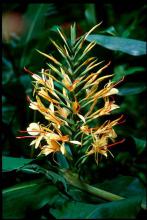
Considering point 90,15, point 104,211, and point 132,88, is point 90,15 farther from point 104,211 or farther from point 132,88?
point 104,211

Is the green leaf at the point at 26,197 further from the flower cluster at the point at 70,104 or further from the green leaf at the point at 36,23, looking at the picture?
the green leaf at the point at 36,23

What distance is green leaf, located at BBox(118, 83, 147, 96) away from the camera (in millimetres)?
1567

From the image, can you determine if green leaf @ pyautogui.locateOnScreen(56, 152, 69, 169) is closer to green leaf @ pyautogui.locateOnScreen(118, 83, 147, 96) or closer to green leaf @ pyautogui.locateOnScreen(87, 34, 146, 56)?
green leaf @ pyautogui.locateOnScreen(87, 34, 146, 56)

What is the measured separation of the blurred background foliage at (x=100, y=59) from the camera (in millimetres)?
1219

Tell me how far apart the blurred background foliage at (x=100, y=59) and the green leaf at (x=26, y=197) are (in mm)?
118

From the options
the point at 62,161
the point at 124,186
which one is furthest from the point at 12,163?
the point at 124,186

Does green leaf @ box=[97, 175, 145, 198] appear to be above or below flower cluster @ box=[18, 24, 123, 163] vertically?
below

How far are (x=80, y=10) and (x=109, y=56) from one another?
1041 millimetres

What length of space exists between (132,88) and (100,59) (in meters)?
Answer: 0.40

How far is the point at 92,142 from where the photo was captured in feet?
3.13

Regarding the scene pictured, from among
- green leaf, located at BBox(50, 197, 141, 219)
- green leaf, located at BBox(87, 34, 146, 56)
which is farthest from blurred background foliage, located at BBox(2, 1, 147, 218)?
green leaf, located at BBox(50, 197, 141, 219)

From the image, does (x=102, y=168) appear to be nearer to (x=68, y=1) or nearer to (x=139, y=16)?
(x=139, y=16)

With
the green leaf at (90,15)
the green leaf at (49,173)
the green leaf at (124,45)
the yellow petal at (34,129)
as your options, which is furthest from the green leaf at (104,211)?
the green leaf at (90,15)

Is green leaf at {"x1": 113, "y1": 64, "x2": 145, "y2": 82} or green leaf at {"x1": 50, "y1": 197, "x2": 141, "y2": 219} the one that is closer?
green leaf at {"x1": 50, "y1": 197, "x2": 141, "y2": 219}
